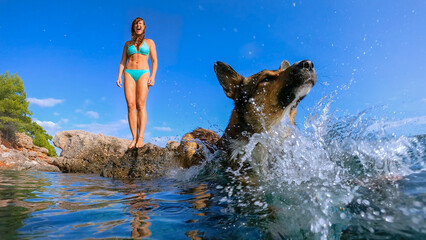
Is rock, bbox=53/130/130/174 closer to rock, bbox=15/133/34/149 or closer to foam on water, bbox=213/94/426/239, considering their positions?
foam on water, bbox=213/94/426/239

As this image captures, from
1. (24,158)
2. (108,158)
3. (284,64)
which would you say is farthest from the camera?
(24,158)

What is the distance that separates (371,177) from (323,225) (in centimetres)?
147

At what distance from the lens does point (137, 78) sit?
7.79 metres

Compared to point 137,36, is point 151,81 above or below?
below

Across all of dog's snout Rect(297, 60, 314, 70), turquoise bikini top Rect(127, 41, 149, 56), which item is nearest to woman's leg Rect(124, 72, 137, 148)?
turquoise bikini top Rect(127, 41, 149, 56)

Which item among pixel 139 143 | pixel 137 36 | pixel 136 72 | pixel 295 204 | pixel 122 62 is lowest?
pixel 295 204

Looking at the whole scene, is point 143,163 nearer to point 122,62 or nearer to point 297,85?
point 122,62

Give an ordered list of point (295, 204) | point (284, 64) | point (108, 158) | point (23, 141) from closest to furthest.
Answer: point (295, 204) → point (284, 64) → point (108, 158) → point (23, 141)

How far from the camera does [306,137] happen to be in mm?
4031

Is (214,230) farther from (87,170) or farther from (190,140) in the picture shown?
(87,170)

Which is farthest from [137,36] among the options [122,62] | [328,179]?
[328,179]

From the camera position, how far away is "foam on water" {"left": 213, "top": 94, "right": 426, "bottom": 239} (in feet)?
6.04

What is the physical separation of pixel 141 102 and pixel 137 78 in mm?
701

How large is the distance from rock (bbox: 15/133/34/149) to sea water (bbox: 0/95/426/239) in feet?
101
